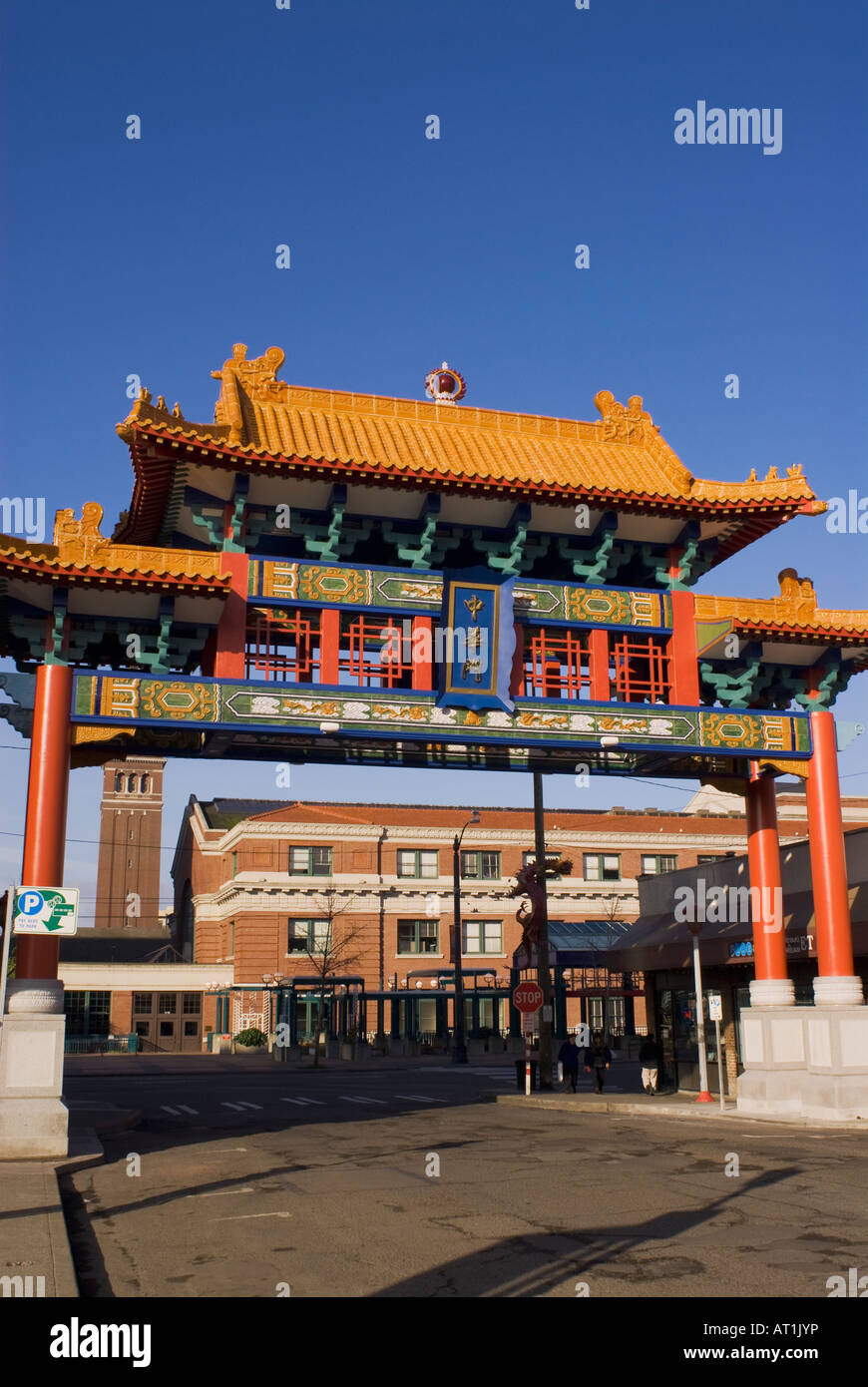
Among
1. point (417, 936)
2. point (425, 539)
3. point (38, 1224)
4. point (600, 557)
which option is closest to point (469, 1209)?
point (38, 1224)

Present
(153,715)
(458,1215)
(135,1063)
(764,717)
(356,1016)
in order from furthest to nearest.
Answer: (356,1016)
(135,1063)
(764,717)
(153,715)
(458,1215)

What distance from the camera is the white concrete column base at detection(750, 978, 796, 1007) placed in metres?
22.2

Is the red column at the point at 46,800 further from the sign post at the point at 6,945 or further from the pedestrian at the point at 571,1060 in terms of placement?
the pedestrian at the point at 571,1060

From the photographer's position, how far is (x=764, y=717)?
22.4 m

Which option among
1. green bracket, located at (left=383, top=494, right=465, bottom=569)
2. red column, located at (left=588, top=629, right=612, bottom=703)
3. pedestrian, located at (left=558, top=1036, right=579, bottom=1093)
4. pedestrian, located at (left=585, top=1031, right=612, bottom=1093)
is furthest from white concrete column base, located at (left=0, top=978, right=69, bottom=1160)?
pedestrian, located at (left=585, top=1031, right=612, bottom=1093)

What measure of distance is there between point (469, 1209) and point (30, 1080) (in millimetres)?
7291

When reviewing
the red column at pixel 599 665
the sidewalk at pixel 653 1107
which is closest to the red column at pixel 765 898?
the sidewalk at pixel 653 1107

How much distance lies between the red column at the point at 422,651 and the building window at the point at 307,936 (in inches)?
1678

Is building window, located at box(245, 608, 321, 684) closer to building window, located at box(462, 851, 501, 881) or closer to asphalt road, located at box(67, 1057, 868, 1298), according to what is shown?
asphalt road, located at box(67, 1057, 868, 1298)

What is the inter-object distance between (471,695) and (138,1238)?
11.1m

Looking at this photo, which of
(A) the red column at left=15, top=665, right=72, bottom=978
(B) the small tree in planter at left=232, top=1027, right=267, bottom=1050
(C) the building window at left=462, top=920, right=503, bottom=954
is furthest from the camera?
(C) the building window at left=462, top=920, right=503, bottom=954

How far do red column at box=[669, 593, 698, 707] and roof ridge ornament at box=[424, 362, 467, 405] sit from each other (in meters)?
6.28

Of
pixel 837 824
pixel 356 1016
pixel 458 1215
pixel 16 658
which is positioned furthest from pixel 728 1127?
pixel 356 1016
